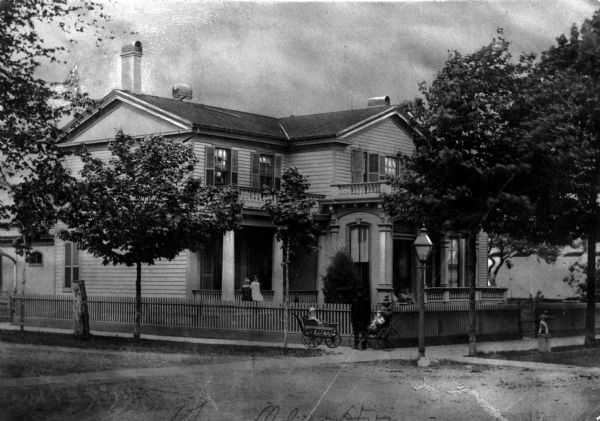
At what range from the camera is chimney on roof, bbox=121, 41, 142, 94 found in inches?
1367

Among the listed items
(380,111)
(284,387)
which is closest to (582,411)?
(284,387)

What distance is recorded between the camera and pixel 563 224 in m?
26.8

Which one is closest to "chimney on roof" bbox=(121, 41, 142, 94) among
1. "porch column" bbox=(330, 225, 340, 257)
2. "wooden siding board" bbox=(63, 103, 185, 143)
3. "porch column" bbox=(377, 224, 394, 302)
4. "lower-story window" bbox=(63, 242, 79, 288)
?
"wooden siding board" bbox=(63, 103, 185, 143)

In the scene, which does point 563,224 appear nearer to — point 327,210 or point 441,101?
point 441,101

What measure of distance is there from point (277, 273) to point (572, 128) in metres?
14.3

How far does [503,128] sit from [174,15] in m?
11.9

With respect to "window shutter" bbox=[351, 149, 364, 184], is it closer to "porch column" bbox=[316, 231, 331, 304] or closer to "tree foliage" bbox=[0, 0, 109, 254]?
"porch column" bbox=[316, 231, 331, 304]

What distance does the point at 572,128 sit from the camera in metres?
22.6

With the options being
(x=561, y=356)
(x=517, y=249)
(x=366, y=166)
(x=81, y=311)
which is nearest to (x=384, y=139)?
(x=366, y=166)

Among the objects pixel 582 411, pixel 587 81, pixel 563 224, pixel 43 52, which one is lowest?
pixel 582 411

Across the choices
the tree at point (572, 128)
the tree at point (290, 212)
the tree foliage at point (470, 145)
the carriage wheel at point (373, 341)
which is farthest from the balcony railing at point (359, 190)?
the carriage wheel at point (373, 341)

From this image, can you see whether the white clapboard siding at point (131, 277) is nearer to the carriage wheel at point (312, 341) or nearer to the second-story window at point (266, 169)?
the second-story window at point (266, 169)

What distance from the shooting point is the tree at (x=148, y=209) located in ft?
79.9

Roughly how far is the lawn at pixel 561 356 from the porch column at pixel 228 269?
1081 cm
